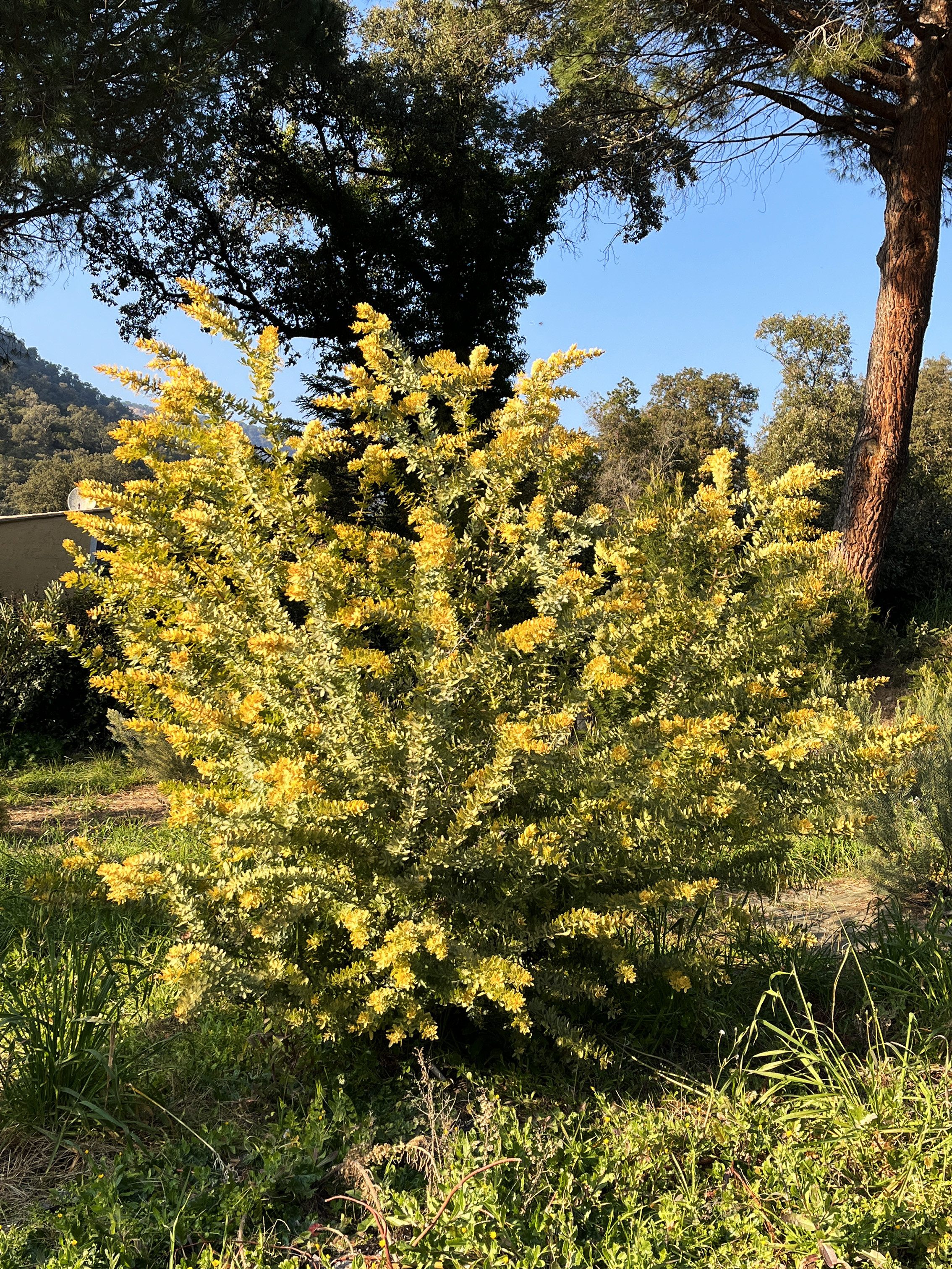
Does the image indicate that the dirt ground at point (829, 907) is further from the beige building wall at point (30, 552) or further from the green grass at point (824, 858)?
the beige building wall at point (30, 552)

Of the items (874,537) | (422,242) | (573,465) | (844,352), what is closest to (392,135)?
(422,242)

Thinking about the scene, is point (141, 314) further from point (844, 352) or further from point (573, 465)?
point (844, 352)

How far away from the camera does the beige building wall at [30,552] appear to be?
1454 centimetres

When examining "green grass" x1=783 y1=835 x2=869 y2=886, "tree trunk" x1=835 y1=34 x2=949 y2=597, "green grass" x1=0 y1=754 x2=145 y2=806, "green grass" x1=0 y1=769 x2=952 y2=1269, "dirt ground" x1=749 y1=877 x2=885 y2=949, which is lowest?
"green grass" x1=0 y1=754 x2=145 y2=806

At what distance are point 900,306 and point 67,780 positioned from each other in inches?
352

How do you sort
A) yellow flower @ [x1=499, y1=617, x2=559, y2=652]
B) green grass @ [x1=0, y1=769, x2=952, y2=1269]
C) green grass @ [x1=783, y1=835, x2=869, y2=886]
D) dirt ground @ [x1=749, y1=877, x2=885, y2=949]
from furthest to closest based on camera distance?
green grass @ [x1=783, y1=835, x2=869, y2=886]
dirt ground @ [x1=749, y1=877, x2=885, y2=949]
yellow flower @ [x1=499, y1=617, x2=559, y2=652]
green grass @ [x1=0, y1=769, x2=952, y2=1269]

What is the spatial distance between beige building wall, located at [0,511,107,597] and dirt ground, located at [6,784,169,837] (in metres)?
9.13

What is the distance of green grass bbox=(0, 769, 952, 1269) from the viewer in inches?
71.7

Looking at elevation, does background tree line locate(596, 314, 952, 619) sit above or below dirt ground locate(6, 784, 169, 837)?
above

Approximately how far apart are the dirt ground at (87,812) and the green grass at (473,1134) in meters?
2.72

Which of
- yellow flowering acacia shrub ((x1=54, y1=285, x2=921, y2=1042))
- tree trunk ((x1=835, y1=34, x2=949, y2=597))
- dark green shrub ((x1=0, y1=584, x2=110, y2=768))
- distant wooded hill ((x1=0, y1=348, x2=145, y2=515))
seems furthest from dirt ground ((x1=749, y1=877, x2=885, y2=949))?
distant wooded hill ((x1=0, y1=348, x2=145, y2=515))

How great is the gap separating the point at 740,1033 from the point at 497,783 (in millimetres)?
1146

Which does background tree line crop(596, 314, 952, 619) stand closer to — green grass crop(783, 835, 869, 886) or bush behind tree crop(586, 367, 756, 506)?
bush behind tree crop(586, 367, 756, 506)

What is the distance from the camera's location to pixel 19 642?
8.29 m
